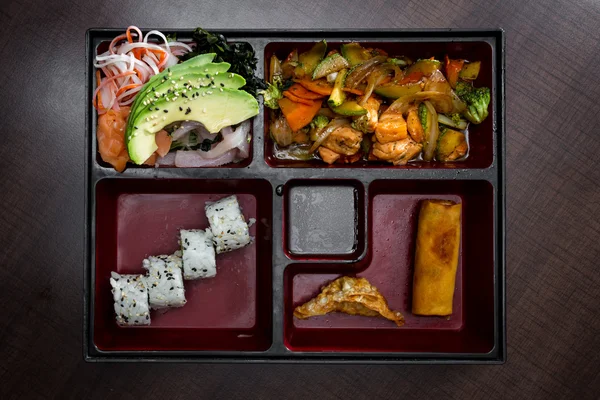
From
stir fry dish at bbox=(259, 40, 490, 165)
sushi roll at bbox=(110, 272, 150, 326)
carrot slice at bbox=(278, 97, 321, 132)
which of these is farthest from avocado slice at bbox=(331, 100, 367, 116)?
sushi roll at bbox=(110, 272, 150, 326)

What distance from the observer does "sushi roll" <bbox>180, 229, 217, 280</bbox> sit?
249 cm

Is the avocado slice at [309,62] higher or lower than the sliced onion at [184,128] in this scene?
higher

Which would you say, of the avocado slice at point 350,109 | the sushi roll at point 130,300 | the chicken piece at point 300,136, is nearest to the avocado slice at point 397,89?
the avocado slice at point 350,109

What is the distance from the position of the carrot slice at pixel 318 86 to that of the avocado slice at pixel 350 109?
0.26 ft

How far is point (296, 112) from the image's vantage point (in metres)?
2.39

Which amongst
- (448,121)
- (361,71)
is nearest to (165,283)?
(361,71)

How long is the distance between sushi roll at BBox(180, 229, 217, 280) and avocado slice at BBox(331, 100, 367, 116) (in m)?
0.82

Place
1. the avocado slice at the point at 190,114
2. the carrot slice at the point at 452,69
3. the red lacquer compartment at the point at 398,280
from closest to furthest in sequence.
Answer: the avocado slice at the point at 190,114, the carrot slice at the point at 452,69, the red lacquer compartment at the point at 398,280

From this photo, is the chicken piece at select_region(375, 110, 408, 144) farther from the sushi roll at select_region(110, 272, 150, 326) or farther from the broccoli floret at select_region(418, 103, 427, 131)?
the sushi roll at select_region(110, 272, 150, 326)

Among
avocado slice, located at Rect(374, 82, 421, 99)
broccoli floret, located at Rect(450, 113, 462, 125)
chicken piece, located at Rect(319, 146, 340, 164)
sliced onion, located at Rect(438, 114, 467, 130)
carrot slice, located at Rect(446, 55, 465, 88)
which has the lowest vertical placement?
chicken piece, located at Rect(319, 146, 340, 164)

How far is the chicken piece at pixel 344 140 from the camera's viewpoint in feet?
7.86

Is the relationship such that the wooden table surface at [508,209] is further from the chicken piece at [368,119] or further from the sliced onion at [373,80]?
the chicken piece at [368,119]

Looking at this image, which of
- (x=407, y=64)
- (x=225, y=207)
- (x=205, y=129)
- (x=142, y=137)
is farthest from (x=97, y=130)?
(x=407, y=64)

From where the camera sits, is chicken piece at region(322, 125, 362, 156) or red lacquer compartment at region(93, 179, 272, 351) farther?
red lacquer compartment at region(93, 179, 272, 351)
